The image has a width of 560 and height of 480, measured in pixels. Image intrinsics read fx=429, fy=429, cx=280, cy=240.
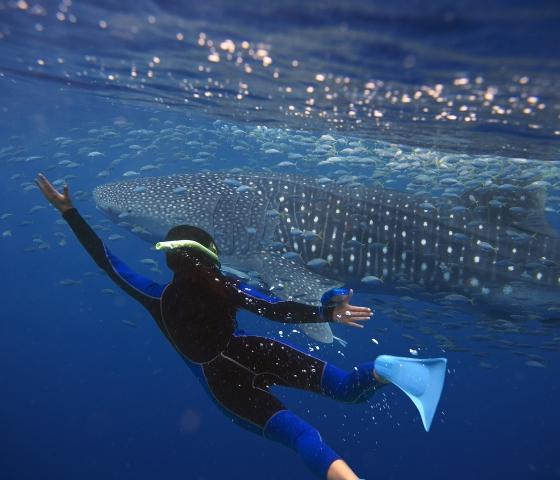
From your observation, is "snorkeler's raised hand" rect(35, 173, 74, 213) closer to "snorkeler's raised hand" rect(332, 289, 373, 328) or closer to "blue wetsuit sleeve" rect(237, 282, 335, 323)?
"blue wetsuit sleeve" rect(237, 282, 335, 323)

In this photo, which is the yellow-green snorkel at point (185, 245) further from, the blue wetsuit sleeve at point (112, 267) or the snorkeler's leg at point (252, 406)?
the snorkeler's leg at point (252, 406)

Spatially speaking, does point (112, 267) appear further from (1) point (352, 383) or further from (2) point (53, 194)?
(1) point (352, 383)

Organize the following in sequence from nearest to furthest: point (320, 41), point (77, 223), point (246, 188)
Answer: point (77, 223), point (320, 41), point (246, 188)

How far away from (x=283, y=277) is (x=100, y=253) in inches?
144

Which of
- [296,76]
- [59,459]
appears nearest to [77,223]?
[296,76]

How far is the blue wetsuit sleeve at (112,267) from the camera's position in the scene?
4164 mm

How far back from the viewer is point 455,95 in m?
7.79

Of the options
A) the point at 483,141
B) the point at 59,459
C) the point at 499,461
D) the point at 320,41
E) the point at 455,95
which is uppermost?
the point at 320,41

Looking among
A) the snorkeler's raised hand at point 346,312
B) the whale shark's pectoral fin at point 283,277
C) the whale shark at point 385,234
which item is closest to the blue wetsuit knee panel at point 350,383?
the snorkeler's raised hand at point 346,312

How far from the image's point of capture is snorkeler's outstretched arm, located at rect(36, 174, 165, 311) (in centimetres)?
412

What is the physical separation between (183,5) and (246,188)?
342 centimetres

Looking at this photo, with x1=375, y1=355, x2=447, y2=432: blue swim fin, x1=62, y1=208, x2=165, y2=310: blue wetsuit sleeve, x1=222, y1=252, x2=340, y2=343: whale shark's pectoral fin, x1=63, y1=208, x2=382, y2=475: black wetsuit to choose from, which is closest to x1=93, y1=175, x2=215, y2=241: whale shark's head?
x1=222, y1=252, x2=340, y2=343: whale shark's pectoral fin

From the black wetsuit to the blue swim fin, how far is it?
0.22 meters

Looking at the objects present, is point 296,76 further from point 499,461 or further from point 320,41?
point 499,461
